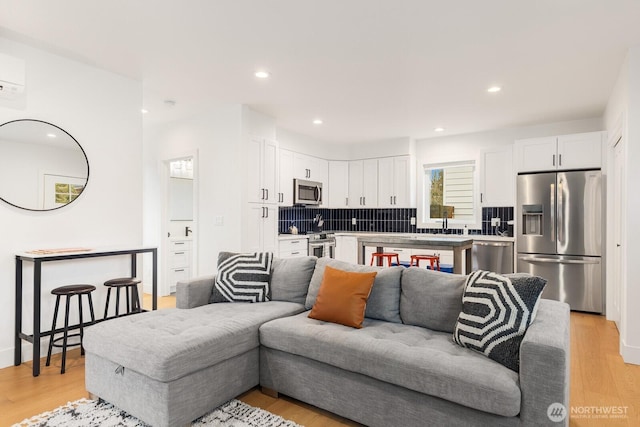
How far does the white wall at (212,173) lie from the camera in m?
4.57

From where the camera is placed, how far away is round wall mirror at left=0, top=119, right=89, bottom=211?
9.59 feet

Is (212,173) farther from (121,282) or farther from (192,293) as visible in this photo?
(192,293)

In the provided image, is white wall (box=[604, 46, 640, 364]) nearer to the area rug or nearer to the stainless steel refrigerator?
the stainless steel refrigerator

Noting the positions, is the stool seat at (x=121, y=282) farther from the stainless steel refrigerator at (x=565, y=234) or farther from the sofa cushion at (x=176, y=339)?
the stainless steel refrigerator at (x=565, y=234)

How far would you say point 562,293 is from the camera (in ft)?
15.5

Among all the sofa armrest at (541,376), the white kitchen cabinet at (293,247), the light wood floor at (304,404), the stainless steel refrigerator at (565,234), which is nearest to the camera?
the sofa armrest at (541,376)

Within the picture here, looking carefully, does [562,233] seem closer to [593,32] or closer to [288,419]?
[593,32]

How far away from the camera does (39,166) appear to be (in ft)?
10.2

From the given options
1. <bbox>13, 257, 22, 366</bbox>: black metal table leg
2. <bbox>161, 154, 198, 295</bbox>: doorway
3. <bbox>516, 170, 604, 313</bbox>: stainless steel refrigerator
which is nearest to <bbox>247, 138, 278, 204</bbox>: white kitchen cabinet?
<bbox>161, 154, 198, 295</bbox>: doorway

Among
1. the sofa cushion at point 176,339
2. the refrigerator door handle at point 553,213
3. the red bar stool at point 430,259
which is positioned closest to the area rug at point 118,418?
the sofa cushion at point 176,339

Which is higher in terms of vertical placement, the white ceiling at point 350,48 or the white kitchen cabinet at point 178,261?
the white ceiling at point 350,48

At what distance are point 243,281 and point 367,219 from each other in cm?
451

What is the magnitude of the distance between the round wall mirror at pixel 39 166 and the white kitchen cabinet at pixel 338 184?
4338mm

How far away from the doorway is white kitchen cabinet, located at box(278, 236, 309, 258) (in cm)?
120
